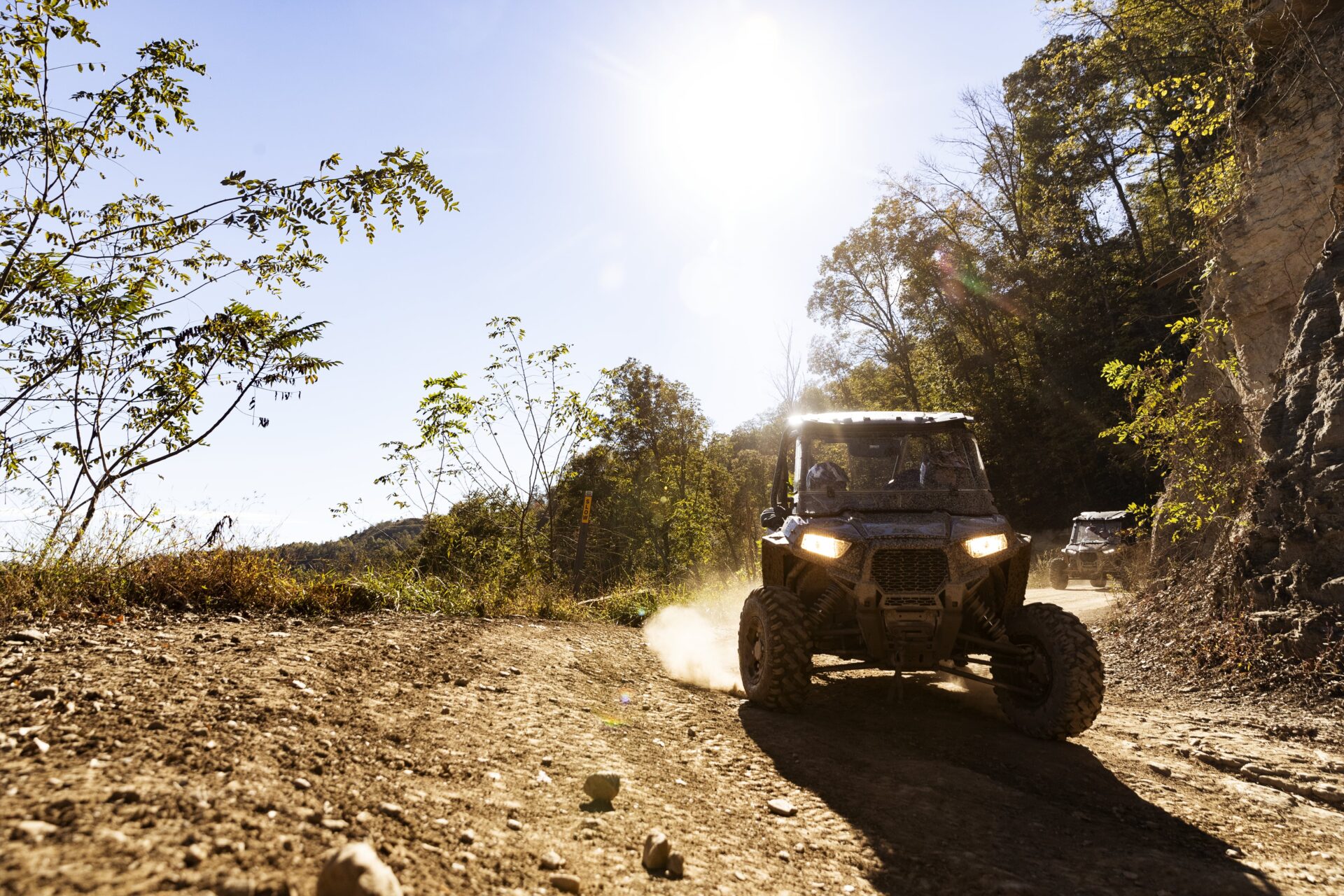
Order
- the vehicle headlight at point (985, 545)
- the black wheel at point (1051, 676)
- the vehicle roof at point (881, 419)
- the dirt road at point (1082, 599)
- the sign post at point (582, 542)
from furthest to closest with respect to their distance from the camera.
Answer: the sign post at point (582, 542) < the dirt road at point (1082, 599) < the vehicle roof at point (881, 419) < the vehicle headlight at point (985, 545) < the black wheel at point (1051, 676)

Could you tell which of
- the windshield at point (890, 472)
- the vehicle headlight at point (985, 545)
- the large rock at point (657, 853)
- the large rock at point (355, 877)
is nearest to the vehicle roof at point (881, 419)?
the windshield at point (890, 472)

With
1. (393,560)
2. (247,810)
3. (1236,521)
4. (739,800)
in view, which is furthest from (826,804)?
(393,560)

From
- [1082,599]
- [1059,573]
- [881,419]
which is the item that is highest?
[881,419]

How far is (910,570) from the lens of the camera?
4.67 m

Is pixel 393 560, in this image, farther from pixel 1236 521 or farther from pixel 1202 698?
pixel 1236 521

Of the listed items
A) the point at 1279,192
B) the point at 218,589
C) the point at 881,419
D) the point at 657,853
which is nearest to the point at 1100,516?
the point at 1279,192

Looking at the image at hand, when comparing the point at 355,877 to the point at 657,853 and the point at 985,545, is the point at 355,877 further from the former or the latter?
the point at 985,545

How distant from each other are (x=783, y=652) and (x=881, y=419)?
2.28 metres

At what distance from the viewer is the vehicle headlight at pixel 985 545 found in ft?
15.6

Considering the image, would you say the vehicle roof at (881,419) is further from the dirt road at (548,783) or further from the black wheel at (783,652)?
the dirt road at (548,783)

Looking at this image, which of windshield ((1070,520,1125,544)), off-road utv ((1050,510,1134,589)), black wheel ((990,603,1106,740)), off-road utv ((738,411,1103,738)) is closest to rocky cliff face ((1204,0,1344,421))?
off-road utv ((738,411,1103,738))

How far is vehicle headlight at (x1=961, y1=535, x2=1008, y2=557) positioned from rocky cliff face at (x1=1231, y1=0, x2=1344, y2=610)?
351 centimetres

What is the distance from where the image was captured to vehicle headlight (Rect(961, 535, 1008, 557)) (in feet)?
15.6

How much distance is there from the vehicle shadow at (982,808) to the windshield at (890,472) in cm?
160
